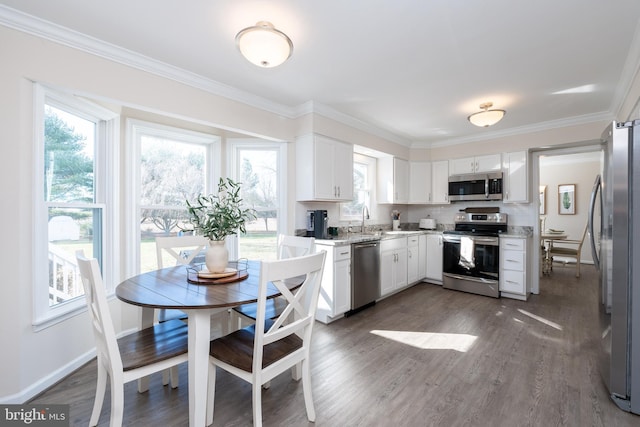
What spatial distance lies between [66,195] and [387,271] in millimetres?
3631

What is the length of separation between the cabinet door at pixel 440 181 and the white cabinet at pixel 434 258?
0.67 metres

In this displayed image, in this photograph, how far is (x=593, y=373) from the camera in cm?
228

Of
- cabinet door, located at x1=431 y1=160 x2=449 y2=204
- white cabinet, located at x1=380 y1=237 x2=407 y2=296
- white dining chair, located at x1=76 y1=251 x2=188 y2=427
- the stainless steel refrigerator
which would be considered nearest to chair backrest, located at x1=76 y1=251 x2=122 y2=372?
white dining chair, located at x1=76 y1=251 x2=188 y2=427

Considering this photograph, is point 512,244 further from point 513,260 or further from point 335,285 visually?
point 335,285

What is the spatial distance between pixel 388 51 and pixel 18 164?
2751 millimetres

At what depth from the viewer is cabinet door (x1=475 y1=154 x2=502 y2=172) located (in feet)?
14.9

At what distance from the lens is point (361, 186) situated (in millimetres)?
5000

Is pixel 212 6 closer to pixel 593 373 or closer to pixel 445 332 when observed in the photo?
pixel 445 332

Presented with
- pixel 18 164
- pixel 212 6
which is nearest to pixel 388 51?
pixel 212 6

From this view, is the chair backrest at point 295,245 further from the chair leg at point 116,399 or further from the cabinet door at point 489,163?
the cabinet door at point 489,163

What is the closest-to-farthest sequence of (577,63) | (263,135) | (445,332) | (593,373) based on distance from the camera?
(593,373)
(577,63)
(445,332)
(263,135)

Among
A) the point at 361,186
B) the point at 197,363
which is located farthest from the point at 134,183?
the point at 361,186

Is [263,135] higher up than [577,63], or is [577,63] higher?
[577,63]

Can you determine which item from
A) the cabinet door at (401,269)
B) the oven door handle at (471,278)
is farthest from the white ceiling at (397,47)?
the oven door handle at (471,278)
